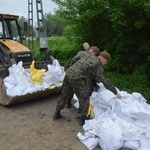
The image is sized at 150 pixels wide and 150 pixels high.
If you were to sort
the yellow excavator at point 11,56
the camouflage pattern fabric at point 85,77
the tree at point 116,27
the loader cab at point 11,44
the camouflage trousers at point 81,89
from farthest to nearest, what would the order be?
1. the loader cab at point 11,44
2. the tree at point 116,27
3. the yellow excavator at point 11,56
4. the camouflage trousers at point 81,89
5. the camouflage pattern fabric at point 85,77

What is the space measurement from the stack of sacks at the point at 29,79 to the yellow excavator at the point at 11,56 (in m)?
0.12

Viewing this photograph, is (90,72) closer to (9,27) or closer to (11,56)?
(11,56)

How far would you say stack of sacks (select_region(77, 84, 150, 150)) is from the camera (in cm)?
363

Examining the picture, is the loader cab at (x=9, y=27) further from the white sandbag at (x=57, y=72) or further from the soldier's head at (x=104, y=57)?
the soldier's head at (x=104, y=57)

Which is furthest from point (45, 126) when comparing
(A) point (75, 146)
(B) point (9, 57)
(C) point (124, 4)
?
(C) point (124, 4)

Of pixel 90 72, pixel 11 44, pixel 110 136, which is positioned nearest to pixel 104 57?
pixel 90 72

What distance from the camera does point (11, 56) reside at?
259 inches

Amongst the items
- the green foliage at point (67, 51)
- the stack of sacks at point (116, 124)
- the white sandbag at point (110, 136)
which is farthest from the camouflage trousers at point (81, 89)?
the green foliage at point (67, 51)

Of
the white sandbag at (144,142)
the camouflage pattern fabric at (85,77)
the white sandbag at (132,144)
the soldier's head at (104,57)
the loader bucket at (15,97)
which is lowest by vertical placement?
the loader bucket at (15,97)

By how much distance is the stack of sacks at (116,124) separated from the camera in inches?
143

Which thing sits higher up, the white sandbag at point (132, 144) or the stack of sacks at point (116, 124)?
the stack of sacks at point (116, 124)

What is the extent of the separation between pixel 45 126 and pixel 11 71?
6.08 ft

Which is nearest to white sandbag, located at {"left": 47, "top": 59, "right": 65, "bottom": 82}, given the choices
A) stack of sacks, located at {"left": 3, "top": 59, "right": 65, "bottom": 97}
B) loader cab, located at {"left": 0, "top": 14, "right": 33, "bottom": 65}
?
stack of sacks, located at {"left": 3, "top": 59, "right": 65, "bottom": 97}

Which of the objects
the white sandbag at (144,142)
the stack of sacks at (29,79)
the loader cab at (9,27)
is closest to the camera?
the white sandbag at (144,142)
